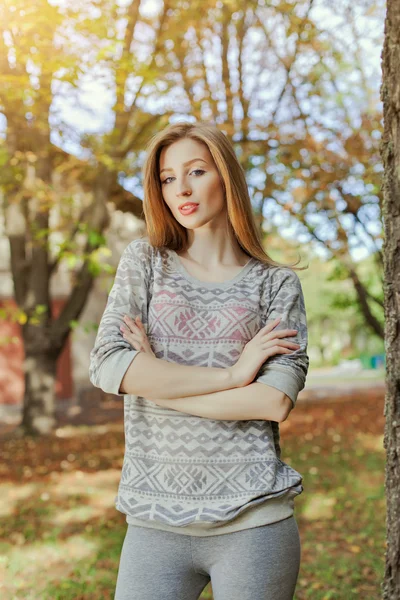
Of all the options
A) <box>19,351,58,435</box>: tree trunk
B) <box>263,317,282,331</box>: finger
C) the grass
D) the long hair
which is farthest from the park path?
<box>263,317,282,331</box>: finger

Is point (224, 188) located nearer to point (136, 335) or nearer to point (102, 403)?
point (136, 335)

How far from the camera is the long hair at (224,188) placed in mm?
2205

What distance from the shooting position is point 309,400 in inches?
655

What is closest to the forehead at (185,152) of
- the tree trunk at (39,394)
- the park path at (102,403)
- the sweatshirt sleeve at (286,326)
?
the sweatshirt sleeve at (286,326)

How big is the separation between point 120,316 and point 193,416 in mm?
388

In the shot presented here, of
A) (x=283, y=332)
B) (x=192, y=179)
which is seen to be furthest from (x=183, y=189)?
(x=283, y=332)

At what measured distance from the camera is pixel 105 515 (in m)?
6.46

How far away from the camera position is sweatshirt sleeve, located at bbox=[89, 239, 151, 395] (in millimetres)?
2023

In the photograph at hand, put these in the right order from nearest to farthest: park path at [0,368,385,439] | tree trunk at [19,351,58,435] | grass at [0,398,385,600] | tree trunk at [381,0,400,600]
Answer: tree trunk at [381,0,400,600], grass at [0,398,385,600], tree trunk at [19,351,58,435], park path at [0,368,385,439]

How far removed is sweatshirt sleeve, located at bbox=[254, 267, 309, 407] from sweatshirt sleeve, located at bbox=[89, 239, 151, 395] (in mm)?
395

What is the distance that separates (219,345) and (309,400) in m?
14.9

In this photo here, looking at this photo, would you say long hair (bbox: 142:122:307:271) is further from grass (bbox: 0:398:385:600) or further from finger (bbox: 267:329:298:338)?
grass (bbox: 0:398:385:600)

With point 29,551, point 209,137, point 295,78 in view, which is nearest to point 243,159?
point 295,78

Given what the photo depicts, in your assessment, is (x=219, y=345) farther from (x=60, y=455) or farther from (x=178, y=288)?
(x=60, y=455)
